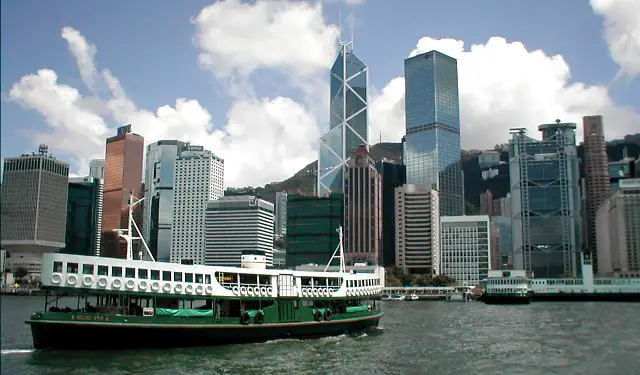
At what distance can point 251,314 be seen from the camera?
3956 cm

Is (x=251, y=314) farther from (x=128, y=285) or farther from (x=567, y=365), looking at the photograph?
(x=567, y=365)

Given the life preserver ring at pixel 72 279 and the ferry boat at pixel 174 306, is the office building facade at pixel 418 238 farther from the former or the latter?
the life preserver ring at pixel 72 279

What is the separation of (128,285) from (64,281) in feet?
11.5

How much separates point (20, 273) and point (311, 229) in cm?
8547

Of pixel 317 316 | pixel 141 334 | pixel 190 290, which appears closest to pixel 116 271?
pixel 141 334

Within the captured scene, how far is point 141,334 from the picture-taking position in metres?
35.1

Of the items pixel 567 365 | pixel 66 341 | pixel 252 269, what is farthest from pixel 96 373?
pixel 567 365

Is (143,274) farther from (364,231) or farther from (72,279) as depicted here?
(364,231)

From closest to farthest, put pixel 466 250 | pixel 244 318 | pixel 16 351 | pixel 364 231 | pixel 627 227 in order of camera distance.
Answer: pixel 16 351
pixel 244 318
pixel 627 227
pixel 466 250
pixel 364 231

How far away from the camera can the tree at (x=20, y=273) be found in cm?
17488

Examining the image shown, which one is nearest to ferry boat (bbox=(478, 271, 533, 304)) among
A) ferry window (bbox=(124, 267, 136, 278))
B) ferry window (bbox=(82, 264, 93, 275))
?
ferry window (bbox=(124, 267, 136, 278))

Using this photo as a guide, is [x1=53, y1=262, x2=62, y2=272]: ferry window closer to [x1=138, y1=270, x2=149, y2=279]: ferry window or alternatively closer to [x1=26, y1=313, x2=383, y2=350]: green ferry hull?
[x1=26, y1=313, x2=383, y2=350]: green ferry hull

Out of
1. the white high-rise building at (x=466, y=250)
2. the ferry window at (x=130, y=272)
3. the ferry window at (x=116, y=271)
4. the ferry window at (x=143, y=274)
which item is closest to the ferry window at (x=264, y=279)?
the ferry window at (x=143, y=274)

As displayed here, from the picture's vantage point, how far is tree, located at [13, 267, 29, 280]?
174875 mm
